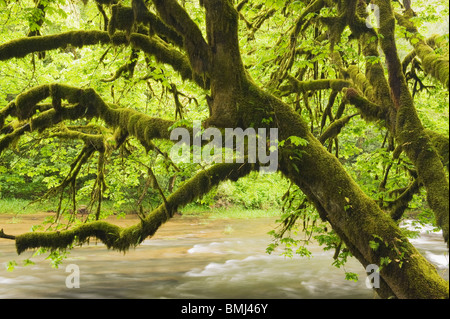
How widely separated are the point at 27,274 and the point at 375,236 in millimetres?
12226

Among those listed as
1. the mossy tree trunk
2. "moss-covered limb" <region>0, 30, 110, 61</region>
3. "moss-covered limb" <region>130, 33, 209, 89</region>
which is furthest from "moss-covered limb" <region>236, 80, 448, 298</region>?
"moss-covered limb" <region>0, 30, 110, 61</region>

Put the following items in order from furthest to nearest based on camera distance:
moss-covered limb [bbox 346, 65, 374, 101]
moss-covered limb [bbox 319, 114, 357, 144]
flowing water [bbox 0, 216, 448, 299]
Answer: flowing water [bbox 0, 216, 448, 299], moss-covered limb [bbox 346, 65, 374, 101], moss-covered limb [bbox 319, 114, 357, 144]

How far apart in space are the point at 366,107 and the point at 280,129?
1.72 metres

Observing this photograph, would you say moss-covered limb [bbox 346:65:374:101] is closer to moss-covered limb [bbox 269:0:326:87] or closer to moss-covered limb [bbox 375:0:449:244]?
moss-covered limb [bbox 375:0:449:244]

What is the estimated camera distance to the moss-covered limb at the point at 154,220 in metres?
4.54

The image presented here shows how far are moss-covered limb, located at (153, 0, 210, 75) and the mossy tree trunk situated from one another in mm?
11

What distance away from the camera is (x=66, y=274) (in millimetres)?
13031

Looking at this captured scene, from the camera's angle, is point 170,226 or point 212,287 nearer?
point 212,287

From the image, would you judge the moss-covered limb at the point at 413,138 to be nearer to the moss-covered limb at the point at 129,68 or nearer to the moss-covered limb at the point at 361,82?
the moss-covered limb at the point at 361,82

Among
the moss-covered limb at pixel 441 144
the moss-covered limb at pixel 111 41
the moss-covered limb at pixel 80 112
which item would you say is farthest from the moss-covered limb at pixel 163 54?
the moss-covered limb at pixel 441 144

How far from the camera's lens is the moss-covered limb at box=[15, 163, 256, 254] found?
4539 millimetres

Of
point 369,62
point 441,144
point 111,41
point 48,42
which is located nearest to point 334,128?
point 369,62

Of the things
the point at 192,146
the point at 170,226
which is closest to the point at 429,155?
the point at 192,146
